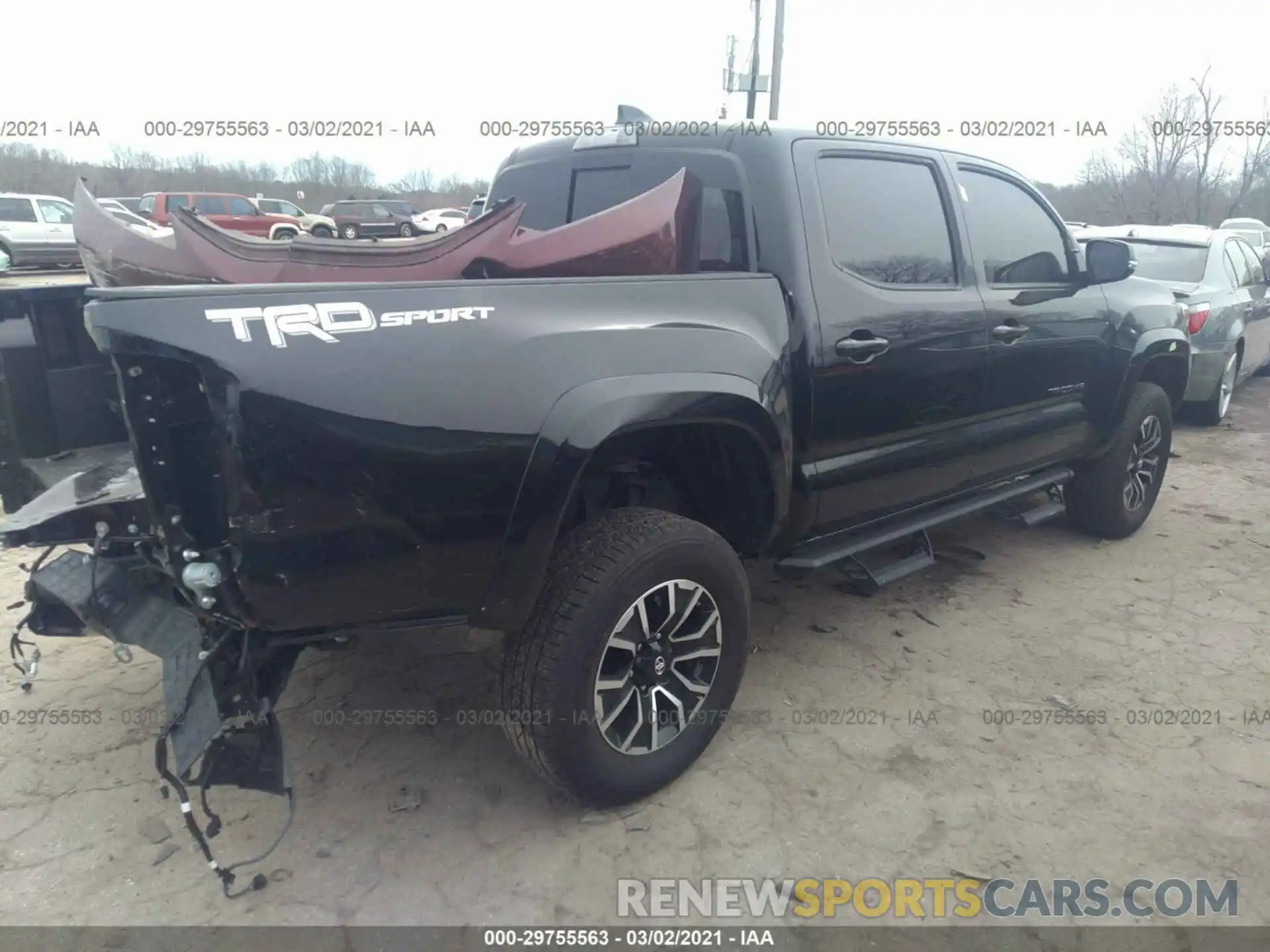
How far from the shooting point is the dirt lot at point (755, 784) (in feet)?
7.98

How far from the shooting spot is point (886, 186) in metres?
3.40

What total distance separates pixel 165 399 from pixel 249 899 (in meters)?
1.36

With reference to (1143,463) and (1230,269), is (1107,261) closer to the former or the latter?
(1143,463)

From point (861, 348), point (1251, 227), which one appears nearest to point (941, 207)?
point (861, 348)

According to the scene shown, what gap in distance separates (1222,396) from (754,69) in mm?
9497

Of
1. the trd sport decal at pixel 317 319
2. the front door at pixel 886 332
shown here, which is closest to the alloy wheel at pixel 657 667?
the front door at pixel 886 332

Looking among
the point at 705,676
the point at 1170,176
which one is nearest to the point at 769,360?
the point at 705,676

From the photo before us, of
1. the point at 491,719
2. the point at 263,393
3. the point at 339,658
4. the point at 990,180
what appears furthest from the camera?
the point at 990,180

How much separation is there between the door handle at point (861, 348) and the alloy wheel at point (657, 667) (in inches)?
38.6

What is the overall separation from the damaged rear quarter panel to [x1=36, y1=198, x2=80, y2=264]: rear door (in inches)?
751

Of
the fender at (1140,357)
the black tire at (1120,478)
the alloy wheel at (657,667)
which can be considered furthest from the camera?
the black tire at (1120,478)

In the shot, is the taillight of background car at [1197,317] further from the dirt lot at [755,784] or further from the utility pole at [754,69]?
the utility pole at [754,69]

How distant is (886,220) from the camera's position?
335cm

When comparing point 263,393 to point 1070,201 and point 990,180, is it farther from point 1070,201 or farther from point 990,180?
point 1070,201
